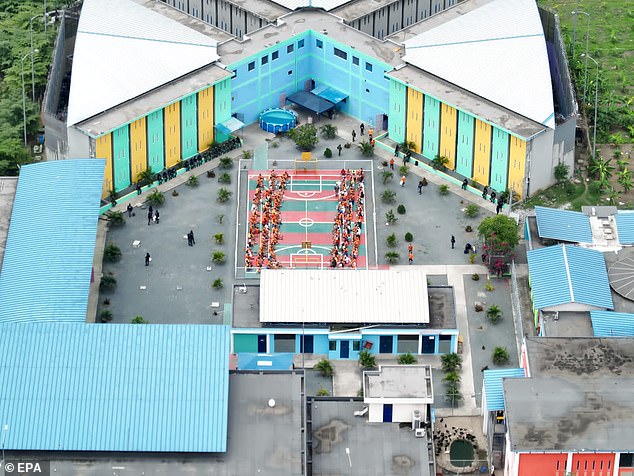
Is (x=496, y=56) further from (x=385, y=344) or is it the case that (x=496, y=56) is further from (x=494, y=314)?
(x=385, y=344)

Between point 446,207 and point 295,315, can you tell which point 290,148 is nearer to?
point 446,207

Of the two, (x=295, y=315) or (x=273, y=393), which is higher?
(x=295, y=315)

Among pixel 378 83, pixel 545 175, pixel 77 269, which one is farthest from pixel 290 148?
pixel 77 269

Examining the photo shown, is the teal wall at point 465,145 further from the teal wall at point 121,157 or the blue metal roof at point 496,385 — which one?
the blue metal roof at point 496,385

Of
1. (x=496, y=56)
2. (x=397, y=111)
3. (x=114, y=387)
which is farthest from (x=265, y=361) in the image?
(x=496, y=56)

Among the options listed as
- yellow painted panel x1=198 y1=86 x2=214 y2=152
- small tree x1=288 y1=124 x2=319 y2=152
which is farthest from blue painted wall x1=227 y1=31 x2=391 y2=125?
small tree x1=288 y1=124 x2=319 y2=152

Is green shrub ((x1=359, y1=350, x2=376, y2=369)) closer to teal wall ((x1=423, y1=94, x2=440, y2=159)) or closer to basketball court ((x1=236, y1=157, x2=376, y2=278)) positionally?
basketball court ((x1=236, y1=157, x2=376, y2=278))
